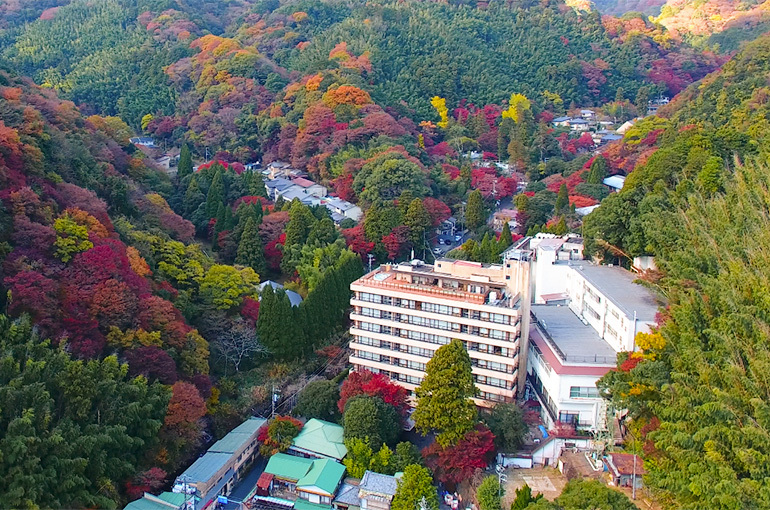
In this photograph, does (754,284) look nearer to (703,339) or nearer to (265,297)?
(703,339)

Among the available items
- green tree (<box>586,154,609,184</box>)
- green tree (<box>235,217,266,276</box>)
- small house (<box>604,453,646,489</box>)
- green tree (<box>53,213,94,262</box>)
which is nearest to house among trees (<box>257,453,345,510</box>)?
small house (<box>604,453,646,489</box>)

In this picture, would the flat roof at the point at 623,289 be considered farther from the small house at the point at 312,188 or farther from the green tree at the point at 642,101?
the green tree at the point at 642,101

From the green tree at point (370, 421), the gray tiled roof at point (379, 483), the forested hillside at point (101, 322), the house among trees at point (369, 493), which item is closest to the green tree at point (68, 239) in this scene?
the forested hillside at point (101, 322)

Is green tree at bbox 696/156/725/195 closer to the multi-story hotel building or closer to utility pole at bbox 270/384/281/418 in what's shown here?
the multi-story hotel building

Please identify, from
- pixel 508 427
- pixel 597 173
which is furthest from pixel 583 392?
pixel 597 173

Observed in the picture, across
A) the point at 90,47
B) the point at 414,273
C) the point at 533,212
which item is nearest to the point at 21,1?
the point at 90,47
